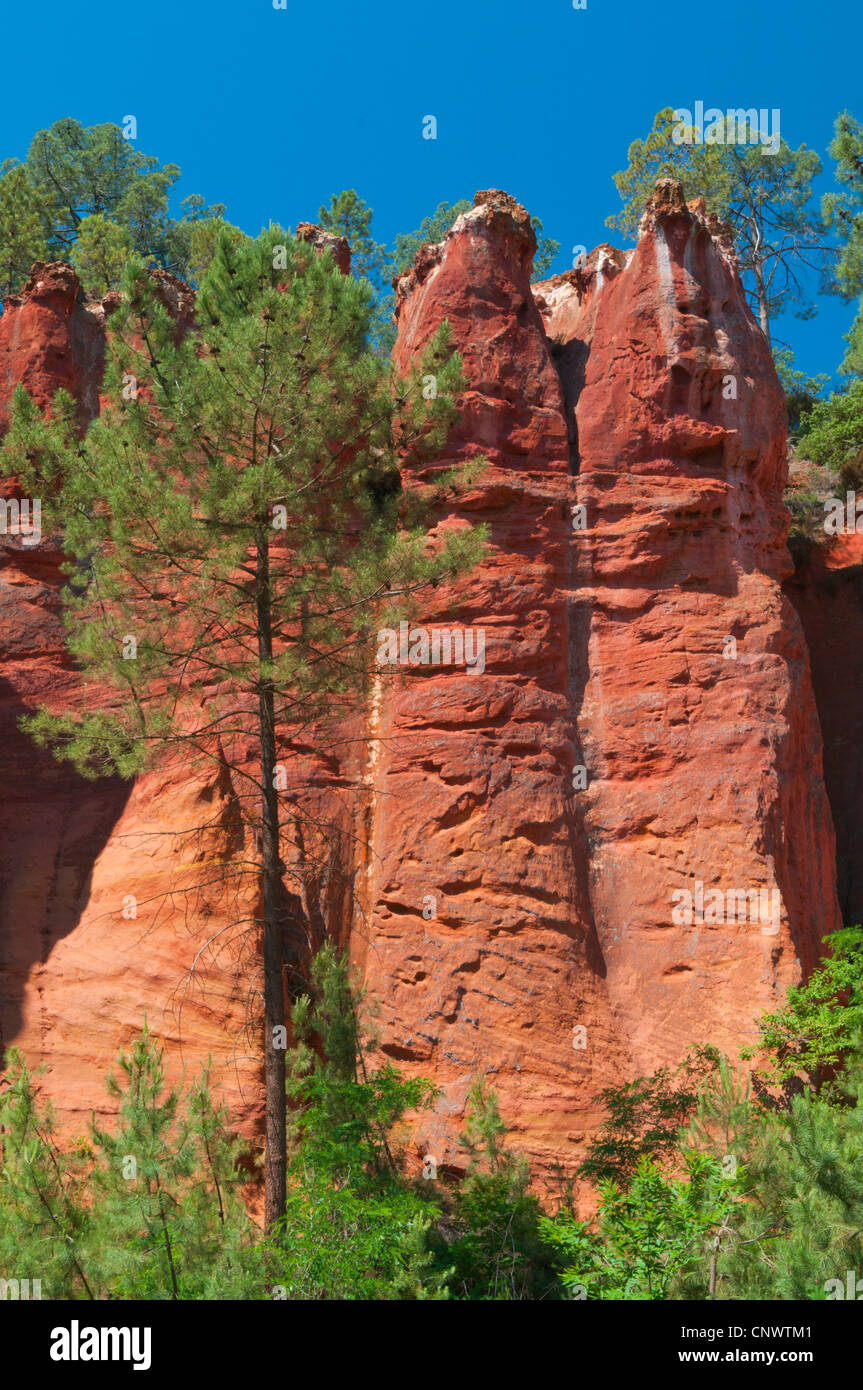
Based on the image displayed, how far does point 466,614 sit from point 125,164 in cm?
2614

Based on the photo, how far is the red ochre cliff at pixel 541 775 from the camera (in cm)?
1440

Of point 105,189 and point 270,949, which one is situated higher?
point 105,189

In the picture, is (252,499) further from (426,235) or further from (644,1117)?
(426,235)

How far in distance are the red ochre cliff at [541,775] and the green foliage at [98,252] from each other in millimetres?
10077

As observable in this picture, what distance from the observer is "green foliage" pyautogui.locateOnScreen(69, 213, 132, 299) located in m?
28.5

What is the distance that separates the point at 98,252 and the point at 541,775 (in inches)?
787

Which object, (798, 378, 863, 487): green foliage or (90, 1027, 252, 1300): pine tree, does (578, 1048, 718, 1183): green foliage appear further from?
(798, 378, 863, 487): green foliage

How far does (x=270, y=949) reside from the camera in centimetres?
1224

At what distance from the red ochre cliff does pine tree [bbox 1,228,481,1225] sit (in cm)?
159

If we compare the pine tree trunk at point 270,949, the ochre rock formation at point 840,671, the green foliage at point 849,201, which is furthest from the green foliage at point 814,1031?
the green foliage at point 849,201

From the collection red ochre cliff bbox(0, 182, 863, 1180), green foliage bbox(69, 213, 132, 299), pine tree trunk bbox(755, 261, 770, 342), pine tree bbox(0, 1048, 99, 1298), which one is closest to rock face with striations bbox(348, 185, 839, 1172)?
red ochre cliff bbox(0, 182, 863, 1180)

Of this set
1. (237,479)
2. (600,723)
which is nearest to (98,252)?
(600,723)
